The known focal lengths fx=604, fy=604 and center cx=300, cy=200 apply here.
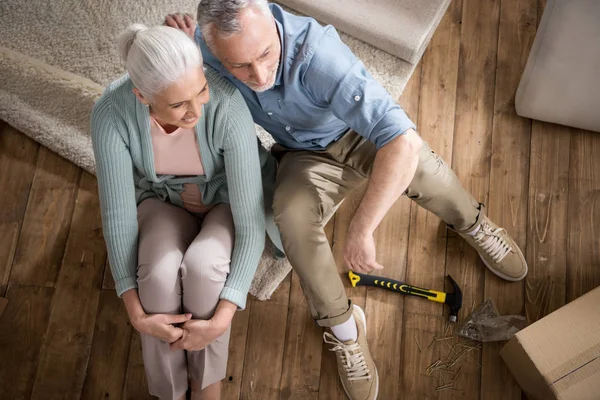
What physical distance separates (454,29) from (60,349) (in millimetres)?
1633

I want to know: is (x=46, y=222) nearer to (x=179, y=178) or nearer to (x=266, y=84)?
(x=179, y=178)

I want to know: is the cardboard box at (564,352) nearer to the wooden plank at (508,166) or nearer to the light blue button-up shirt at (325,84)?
the wooden plank at (508,166)

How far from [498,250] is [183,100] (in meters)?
1.02

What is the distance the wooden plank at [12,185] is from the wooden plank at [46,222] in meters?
0.02

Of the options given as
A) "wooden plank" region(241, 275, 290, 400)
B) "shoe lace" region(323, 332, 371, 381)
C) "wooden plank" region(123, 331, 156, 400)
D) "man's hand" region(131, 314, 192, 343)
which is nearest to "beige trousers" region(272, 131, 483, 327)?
"shoe lace" region(323, 332, 371, 381)

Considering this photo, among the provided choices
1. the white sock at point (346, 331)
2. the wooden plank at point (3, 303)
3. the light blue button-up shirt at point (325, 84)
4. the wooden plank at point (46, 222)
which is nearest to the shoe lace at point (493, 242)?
the white sock at point (346, 331)

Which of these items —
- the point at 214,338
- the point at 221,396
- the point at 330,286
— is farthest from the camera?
the point at 221,396

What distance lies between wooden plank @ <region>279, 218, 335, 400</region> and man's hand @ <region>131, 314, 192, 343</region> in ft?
1.44

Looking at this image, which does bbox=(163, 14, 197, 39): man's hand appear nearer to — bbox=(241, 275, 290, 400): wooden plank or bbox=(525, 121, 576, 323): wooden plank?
bbox=(241, 275, 290, 400): wooden plank

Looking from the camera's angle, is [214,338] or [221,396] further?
[221,396]

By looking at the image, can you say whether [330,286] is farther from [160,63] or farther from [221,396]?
[160,63]

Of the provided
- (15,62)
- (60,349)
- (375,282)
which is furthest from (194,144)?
(15,62)

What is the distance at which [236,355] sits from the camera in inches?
69.9

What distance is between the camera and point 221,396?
1.74m
